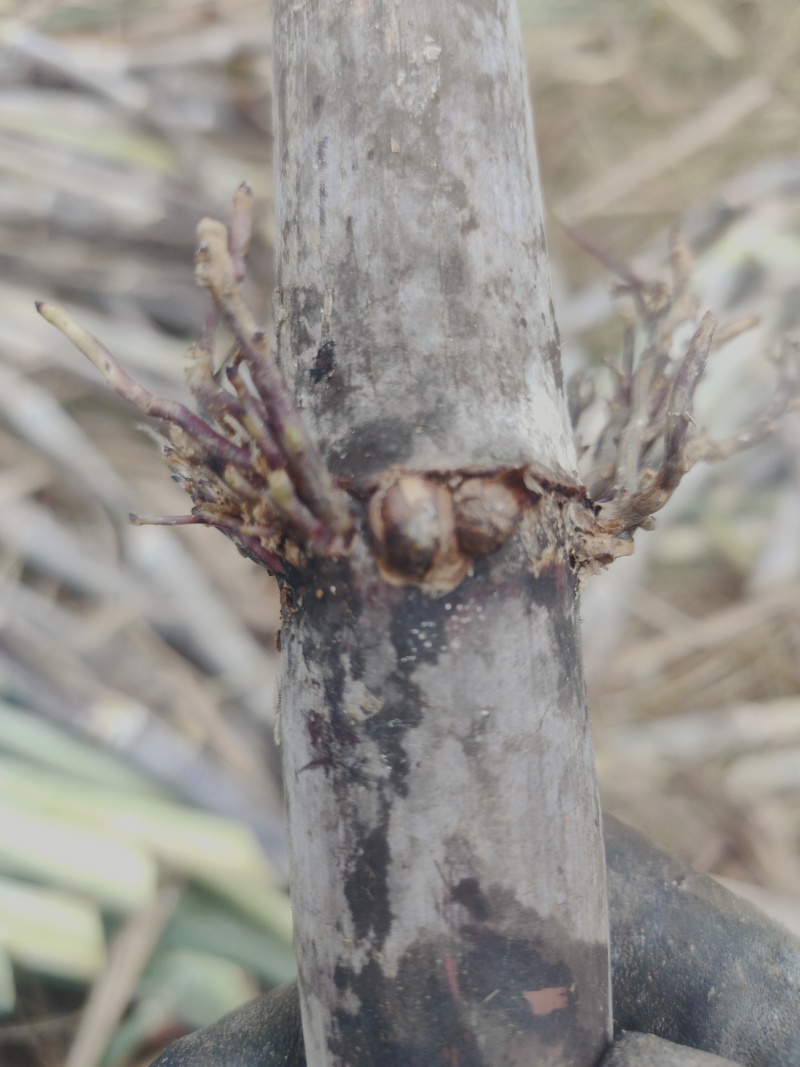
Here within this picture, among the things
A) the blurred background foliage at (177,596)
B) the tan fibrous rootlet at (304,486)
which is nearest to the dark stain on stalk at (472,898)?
the tan fibrous rootlet at (304,486)

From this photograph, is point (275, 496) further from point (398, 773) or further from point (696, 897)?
point (696, 897)

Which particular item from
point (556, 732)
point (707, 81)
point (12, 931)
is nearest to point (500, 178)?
point (556, 732)

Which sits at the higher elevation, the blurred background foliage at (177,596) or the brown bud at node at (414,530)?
the blurred background foliage at (177,596)

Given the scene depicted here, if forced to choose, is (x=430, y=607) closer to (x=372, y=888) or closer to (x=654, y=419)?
(x=372, y=888)

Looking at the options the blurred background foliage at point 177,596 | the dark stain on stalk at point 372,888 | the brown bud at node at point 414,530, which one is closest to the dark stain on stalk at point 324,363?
the brown bud at node at point 414,530

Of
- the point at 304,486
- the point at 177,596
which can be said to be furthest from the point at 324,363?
the point at 177,596

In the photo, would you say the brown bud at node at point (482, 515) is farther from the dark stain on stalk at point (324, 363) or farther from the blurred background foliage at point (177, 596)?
the blurred background foliage at point (177, 596)

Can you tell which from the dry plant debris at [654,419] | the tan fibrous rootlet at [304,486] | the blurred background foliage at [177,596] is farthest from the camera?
the blurred background foliage at [177,596]

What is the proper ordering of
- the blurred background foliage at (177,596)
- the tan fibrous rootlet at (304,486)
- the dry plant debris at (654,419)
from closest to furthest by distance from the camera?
the tan fibrous rootlet at (304,486) → the dry plant debris at (654,419) → the blurred background foliage at (177,596)

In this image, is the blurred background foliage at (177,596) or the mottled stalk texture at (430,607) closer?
the mottled stalk texture at (430,607)

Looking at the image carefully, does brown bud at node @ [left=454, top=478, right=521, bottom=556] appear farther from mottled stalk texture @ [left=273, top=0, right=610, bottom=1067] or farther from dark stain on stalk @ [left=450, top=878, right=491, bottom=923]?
dark stain on stalk @ [left=450, top=878, right=491, bottom=923]
